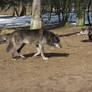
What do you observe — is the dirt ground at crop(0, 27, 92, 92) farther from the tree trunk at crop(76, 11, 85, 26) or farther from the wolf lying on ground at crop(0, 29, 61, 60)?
the tree trunk at crop(76, 11, 85, 26)

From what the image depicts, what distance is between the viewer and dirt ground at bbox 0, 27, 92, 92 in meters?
6.52

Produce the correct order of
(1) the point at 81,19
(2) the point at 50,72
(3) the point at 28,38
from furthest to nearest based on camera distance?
(1) the point at 81,19 < (3) the point at 28,38 < (2) the point at 50,72

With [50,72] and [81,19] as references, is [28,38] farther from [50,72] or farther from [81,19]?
[81,19]

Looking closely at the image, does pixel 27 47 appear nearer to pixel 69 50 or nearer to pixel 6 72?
pixel 69 50

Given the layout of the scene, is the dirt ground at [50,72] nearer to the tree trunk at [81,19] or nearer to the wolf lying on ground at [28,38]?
the wolf lying on ground at [28,38]

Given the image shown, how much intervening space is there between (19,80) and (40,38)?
3.12 m

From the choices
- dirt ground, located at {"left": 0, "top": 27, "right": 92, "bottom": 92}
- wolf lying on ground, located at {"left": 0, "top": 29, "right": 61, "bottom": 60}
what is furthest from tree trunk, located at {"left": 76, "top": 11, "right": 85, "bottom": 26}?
wolf lying on ground, located at {"left": 0, "top": 29, "right": 61, "bottom": 60}

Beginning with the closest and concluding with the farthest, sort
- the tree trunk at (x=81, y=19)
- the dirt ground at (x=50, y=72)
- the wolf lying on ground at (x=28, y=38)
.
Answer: the dirt ground at (x=50, y=72)
the wolf lying on ground at (x=28, y=38)
the tree trunk at (x=81, y=19)

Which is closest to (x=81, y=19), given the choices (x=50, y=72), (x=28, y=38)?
(x=28, y=38)

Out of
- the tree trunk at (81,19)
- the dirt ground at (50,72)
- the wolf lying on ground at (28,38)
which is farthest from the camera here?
the tree trunk at (81,19)

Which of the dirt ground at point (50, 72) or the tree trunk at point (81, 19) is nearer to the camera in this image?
the dirt ground at point (50, 72)

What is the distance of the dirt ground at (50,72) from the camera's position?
652cm

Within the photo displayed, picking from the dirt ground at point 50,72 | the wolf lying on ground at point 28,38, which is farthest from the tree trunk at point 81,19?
the wolf lying on ground at point 28,38

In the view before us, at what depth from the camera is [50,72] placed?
807 centimetres
